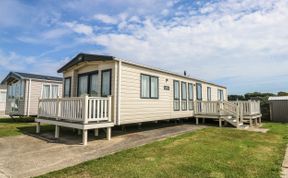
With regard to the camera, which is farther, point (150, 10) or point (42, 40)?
point (42, 40)

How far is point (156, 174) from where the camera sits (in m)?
4.11

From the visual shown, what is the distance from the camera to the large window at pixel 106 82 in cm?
847

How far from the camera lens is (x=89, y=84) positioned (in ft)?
31.8

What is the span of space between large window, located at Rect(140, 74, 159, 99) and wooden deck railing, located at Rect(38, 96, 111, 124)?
2.23 m

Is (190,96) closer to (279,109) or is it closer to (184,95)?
(184,95)

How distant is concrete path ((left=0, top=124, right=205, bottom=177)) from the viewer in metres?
4.53

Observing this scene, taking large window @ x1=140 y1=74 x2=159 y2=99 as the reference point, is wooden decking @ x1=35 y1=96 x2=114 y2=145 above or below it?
below

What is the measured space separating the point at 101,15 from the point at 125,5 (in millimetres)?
1840

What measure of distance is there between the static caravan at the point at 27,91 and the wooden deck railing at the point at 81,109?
7.47 meters

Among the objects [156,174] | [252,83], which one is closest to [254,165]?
[156,174]

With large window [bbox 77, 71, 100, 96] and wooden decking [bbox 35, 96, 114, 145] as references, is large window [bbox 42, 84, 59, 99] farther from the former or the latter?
wooden decking [bbox 35, 96, 114, 145]

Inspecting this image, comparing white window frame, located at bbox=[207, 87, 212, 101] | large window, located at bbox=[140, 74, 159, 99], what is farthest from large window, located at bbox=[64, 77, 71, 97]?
white window frame, located at bbox=[207, 87, 212, 101]

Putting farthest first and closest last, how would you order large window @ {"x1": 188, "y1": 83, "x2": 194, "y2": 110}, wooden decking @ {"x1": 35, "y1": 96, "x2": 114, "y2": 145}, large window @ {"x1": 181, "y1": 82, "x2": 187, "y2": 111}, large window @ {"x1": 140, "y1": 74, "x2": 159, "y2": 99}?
large window @ {"x1": 188, "y1": 83, "x2": 194, "y2": 110} → large window @ {"x1": 181, "y1": 82, "x2": 187, "y2": 111} → large window @ {"x1": 140, "y1": 74, "x2": 159, "y2": 99} → wooden decking @ {"x1": 35, "y1": 96, "x2": 114, "y2": 145}

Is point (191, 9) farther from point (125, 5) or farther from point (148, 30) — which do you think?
point (148, 30)
